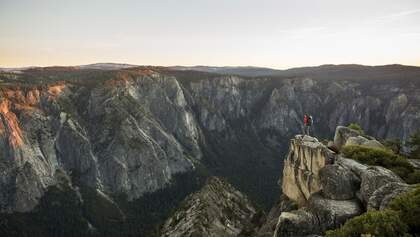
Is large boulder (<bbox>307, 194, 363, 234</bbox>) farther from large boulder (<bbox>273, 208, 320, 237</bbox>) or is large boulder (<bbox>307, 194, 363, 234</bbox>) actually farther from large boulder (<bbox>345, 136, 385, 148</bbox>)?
large boulder (<bbox>345, 136, 385, 148</bbox>)

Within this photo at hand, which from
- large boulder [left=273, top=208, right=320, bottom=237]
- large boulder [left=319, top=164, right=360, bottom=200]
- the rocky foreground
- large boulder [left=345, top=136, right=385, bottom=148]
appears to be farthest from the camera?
large boulder [left=345, top=136, right=385, bottom=148]

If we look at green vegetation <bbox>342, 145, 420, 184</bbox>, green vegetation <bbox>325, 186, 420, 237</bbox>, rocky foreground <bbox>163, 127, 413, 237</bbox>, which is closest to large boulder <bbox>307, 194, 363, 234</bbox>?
rocky foreground <bbox>163, 127, 413, 237</bbox>

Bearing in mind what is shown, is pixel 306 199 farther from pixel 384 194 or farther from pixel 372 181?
pixel 384 194

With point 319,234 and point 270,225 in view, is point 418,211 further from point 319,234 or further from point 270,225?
point 270,225

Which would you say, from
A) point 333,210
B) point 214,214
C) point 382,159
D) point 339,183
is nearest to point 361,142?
point 382,159

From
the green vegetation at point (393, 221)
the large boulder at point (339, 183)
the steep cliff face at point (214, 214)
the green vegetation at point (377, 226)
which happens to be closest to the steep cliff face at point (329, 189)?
the large boulder at point (339, 183)

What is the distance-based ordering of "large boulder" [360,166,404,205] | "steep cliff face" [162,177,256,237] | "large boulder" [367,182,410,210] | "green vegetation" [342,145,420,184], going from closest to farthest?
"large boulder" [367,182,410,210] < "large boulder" [360,166,404,205] < "green vegetation" [342,145,420,184] < "steep cliff face" [162,177,256,237]
